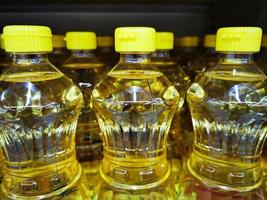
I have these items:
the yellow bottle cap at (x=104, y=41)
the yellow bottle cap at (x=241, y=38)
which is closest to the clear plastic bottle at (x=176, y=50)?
the yellow bottle cap at (x=104, y=41)

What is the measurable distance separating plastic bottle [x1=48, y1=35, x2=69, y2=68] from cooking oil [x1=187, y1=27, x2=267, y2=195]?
42 centimetres

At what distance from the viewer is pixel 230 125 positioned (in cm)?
65

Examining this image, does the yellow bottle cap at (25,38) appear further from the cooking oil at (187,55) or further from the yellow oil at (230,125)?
the cooking oil at (187,55)

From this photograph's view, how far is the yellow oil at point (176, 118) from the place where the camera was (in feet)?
2.77

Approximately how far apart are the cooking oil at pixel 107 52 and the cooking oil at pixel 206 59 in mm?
260

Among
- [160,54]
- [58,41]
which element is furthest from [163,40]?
[58,41]

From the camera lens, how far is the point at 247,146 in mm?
653

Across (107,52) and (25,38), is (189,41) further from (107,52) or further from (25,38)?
(25,38)

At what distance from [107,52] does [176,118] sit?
1.04ft

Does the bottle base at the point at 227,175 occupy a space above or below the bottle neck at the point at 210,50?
below

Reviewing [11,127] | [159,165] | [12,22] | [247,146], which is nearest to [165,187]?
[159,165]

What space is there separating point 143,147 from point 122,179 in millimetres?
87

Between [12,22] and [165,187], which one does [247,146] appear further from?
[12,22]

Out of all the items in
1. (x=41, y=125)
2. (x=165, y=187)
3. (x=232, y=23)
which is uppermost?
(x=232, y=23)
